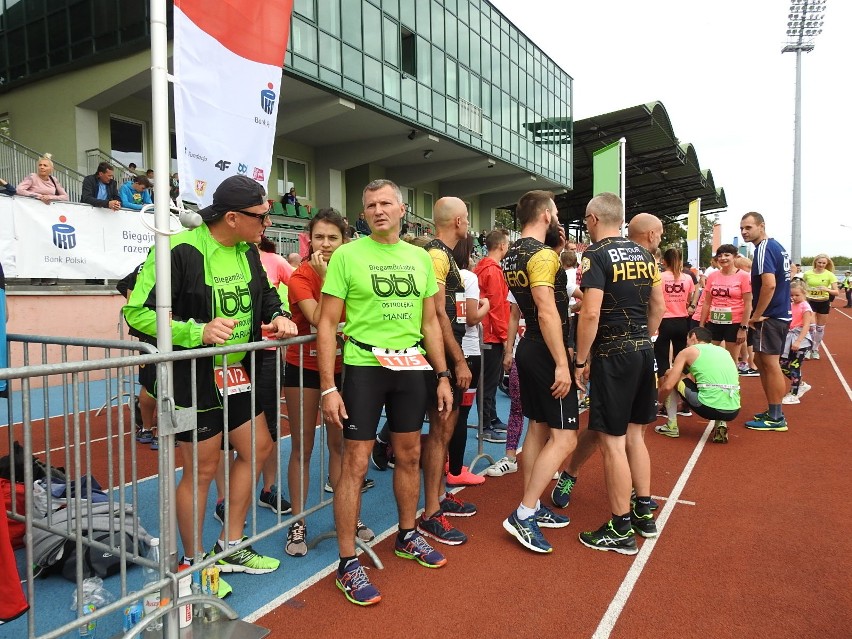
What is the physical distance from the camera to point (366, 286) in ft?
9.97

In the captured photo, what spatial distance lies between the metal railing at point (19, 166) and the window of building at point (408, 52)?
36.2 feet

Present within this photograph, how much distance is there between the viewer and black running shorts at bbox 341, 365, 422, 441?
309cm

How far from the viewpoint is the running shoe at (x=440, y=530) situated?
3656mm

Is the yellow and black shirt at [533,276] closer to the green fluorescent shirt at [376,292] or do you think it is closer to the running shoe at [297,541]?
the green fluorescent shirt at [376,292]

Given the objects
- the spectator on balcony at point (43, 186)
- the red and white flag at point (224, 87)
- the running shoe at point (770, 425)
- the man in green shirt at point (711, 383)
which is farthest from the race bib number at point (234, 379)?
the spectator on balcony at point (43, 186)

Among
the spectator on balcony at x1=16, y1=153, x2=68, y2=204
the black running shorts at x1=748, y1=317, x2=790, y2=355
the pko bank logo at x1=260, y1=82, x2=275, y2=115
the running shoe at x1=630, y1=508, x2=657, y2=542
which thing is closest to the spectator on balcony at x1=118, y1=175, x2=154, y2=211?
the spectator on balcony at x1=16, y1=153, x2=68, y2=204

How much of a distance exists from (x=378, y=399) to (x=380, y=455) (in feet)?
6.99

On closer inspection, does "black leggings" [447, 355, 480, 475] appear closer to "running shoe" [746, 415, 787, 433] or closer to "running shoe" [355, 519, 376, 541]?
"running shoe" [355, 519, 376, 541]

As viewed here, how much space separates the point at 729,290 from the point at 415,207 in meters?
19.2

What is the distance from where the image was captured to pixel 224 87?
282 cm

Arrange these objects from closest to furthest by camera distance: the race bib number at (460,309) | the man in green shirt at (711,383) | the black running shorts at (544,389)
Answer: the black running shorts at (544,389)
the race bib number at (460,309)
the man in green shirt at (711,383)

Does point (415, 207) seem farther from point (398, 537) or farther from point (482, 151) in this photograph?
point (398, 537)

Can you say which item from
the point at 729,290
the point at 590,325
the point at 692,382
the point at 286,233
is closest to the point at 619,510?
the point at 590,325

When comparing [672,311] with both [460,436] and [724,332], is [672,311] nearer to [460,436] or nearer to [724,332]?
[724,332]
